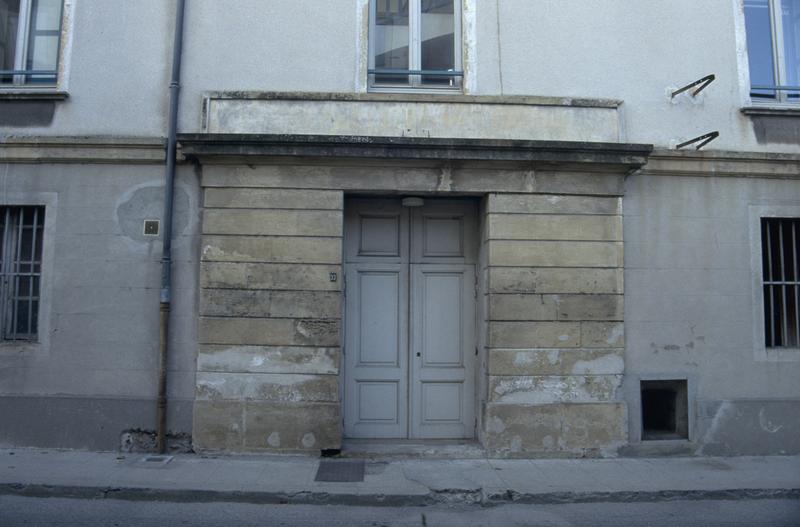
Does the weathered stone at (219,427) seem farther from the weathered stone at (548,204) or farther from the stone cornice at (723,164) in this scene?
the stone cornice at (723,164)

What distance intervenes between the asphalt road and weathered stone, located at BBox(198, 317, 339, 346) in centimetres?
191

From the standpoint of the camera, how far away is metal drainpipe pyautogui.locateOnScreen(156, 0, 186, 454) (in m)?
7.24

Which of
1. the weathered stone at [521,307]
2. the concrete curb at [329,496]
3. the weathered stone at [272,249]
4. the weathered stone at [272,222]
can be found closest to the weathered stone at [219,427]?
the concrete curb at [329,496]

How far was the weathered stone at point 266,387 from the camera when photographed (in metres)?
7.25

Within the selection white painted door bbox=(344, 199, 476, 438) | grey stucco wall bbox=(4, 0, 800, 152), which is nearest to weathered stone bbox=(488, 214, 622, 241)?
white painted door bbox=(344, 199, 476, 438)

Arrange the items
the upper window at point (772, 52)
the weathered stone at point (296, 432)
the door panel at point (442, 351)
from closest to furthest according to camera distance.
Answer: the weathered stone at point (296, 432), the door panel at point (442, 351), the upper window at point (772, 52)

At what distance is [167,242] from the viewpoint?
739cm

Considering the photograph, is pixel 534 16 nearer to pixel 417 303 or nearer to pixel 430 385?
pixel 417 303

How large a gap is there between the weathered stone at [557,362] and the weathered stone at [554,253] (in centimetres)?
101

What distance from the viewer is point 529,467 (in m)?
6.98

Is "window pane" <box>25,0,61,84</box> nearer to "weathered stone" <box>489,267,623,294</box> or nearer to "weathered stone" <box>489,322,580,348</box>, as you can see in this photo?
"weathered stone" <box>489,267,623,294</box>

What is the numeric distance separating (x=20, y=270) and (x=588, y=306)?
6657 mm

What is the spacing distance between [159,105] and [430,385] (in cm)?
463

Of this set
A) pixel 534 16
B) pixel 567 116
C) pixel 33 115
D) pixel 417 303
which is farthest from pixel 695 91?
pixel 33 115
